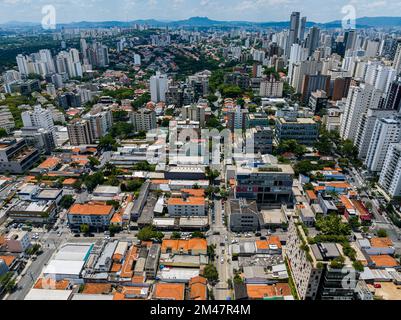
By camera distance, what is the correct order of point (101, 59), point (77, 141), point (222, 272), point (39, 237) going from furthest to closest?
point (101, 59) < point (77, 141) < point (39, 237) < point (222, 272)

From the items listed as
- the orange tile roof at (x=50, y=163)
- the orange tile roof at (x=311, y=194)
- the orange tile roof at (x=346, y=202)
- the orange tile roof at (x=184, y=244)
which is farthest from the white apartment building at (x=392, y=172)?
the orange tile roof at (x=50, y=163)

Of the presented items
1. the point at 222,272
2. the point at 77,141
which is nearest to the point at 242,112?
the point at 77,141

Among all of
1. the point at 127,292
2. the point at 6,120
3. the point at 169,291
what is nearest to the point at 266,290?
the point at 169,291

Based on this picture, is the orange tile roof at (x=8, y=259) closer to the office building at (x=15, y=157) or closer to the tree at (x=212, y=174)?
the office building at (x=15, y=157)

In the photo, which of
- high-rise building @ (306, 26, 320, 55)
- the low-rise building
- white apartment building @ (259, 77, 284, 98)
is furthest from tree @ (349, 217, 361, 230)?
high-rise building @ (306, 26, 320, 55)

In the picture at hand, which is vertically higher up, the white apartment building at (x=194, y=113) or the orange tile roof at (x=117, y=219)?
the white apartment building at (x=194, y=113)

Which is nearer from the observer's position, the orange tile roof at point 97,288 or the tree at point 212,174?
the orange tile roof at point 97,288

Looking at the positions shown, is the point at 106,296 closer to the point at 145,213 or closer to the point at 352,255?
the point at 145,213
